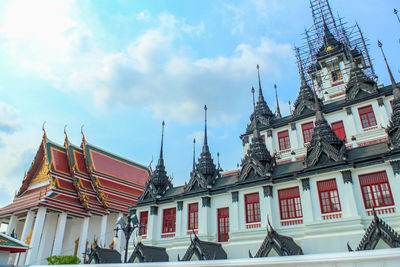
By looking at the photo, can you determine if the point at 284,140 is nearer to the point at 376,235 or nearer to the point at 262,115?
the point at 262,115

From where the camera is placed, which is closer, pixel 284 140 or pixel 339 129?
pixel 339 129

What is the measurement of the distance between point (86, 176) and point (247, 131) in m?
18.1

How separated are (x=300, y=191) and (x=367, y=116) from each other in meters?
9.14

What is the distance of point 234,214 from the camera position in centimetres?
1856

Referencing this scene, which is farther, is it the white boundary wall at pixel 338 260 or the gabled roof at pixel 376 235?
the gabled roof at pixel 376 235

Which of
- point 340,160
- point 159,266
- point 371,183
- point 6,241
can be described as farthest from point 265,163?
point 6,241

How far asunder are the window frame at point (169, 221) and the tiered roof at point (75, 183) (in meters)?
10.8

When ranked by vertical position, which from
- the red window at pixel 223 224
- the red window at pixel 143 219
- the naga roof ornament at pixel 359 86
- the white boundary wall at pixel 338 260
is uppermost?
the naga roof ornament at pixel 359 86

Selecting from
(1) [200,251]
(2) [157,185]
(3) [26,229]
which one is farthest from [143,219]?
(3) [26,229]

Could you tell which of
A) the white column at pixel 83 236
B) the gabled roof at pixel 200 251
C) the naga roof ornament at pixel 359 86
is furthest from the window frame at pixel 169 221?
the naga roof ornament at pixel 359 86

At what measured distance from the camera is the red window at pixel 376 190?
47.4 ft

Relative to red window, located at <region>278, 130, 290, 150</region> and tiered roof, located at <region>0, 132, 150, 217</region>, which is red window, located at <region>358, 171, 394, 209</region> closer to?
red window, located at <region>278, 130, 290, 150</region>

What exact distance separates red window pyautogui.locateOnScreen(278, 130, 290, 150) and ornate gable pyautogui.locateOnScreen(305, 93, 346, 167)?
6.98m

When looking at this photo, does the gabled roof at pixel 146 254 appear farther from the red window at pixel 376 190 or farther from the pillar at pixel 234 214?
the red window at pixel 376 190
